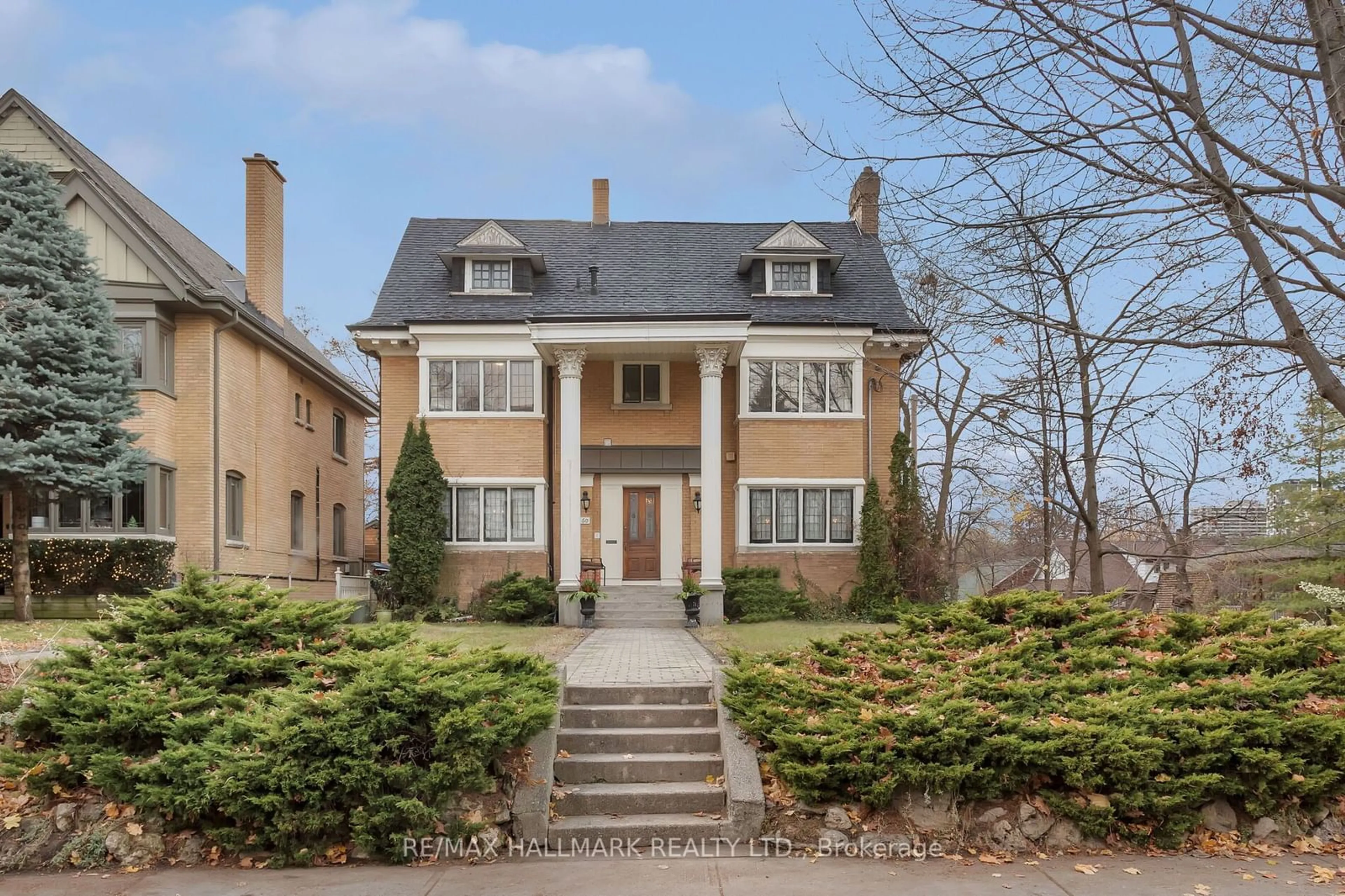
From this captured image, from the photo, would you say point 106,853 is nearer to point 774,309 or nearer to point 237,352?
point 237,352

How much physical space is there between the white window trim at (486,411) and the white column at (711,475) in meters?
3.74

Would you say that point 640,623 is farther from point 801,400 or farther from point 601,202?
point 601,202

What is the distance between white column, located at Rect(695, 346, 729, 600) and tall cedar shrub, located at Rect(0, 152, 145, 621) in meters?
10.3

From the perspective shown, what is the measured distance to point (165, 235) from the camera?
21375 mm

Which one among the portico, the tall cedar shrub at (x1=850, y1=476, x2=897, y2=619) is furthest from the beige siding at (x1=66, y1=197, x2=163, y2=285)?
the tall cedar shrub at (x1=850, y1=476, x2=897, y2=619)

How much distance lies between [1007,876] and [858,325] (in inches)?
599

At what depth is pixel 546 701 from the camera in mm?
7852

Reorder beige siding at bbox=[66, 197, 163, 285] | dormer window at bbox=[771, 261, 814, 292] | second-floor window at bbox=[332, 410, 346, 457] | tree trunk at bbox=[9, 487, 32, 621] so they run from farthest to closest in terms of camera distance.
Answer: second-floor window at bbox=[332, 410, 346, 457] < dormer window at bbox=[771, 261, 814, 292] < beige siding at bbox=[66, 197, 163, 285] < tree trunk at bbox=[9, 487, 32, 621]

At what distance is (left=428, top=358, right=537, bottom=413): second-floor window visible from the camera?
21.4m

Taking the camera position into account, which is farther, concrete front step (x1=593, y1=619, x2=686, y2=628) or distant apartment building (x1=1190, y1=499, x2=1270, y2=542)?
concrete front step (x1=593, y1=619, x2=686, y2=628)

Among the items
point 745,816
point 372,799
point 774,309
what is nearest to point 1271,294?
point 745,816

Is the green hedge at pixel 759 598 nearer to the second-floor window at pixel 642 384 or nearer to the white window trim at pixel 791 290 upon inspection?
the second-floor window at pixel 642 384

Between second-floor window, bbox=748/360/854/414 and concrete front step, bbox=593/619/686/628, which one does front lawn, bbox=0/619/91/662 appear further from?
second-floor window, bbox=748/360/854/414

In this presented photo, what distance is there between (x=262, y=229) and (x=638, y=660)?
634 inches
